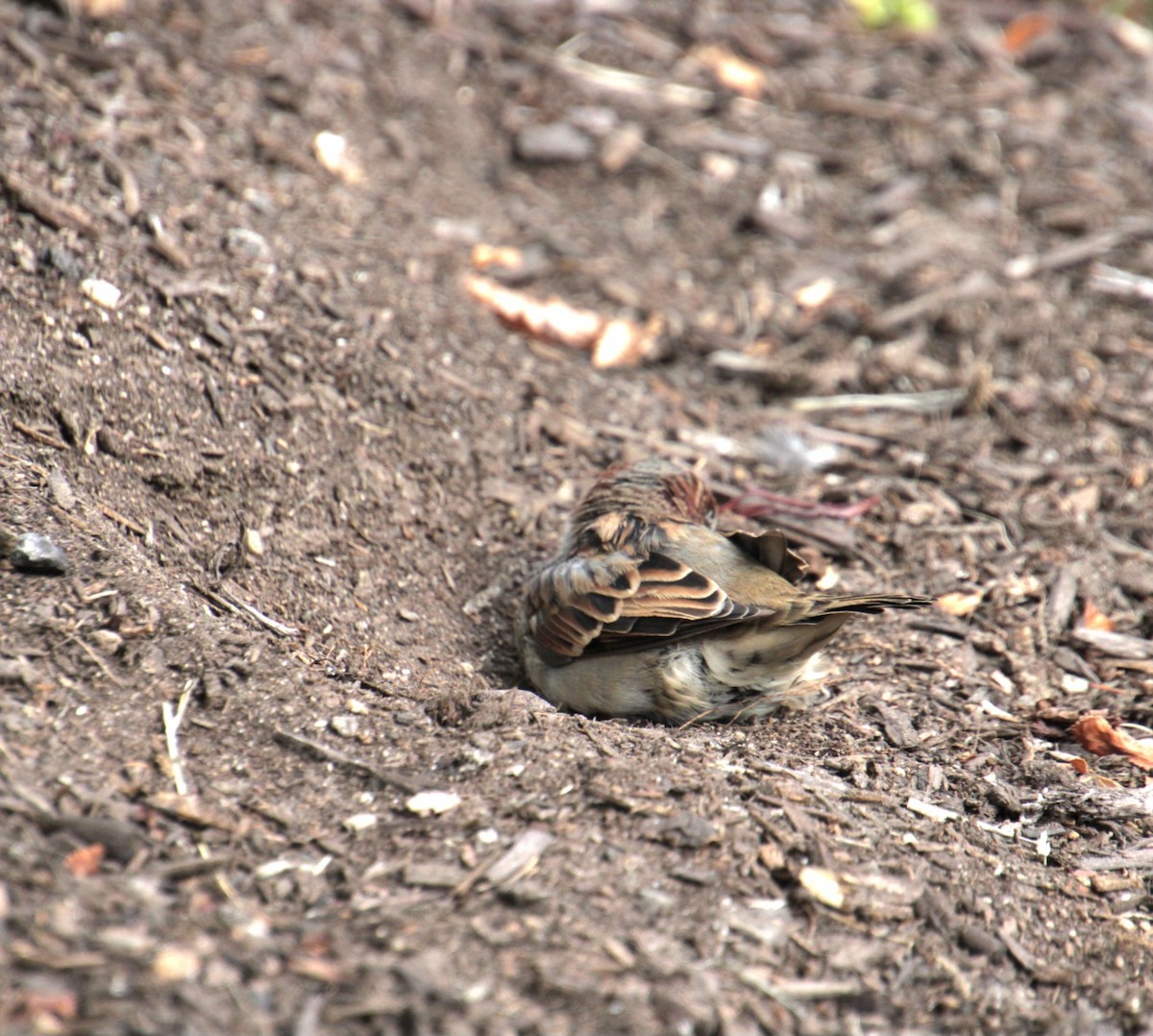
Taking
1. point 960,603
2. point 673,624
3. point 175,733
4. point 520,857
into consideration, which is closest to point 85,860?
point 175,733

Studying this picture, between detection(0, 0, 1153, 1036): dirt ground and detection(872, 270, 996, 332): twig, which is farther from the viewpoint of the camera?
detection(872, 270, 996, 332): twig

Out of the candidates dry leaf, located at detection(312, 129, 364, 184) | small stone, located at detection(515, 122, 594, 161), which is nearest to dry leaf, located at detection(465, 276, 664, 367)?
dry leaf, located at detection(312, 129, 364, 184)

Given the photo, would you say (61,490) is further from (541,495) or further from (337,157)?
(337,157)

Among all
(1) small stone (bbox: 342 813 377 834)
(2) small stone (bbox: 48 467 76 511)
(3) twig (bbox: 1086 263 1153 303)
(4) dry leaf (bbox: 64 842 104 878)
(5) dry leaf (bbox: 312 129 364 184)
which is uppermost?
(5) dry leaf (bbox: 312 129 364 184)

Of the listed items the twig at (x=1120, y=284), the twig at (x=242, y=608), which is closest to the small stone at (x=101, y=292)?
the twig at (x=242, y=608)

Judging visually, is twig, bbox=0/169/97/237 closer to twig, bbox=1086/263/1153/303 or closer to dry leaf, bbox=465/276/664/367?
dry leaf, bbox=465/276/664/367

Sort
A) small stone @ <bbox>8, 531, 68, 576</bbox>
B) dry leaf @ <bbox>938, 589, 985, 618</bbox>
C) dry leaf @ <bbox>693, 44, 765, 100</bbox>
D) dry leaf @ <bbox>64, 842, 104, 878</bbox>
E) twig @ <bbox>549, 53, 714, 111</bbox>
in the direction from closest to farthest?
1. dry leaf @ <bbox>64, 842, 104, 878</bbox>
2. small stone @ <bbox>8, 531, 68, 576</bbox>
3. dry leaf @ <bbox>938, 589, 985, 618</bbox>
4. twig @ <bbox>549, 53, 714, 111</bbox>
5. dry leaf @ <bbox>693, 44, 765, 100</bbox>
